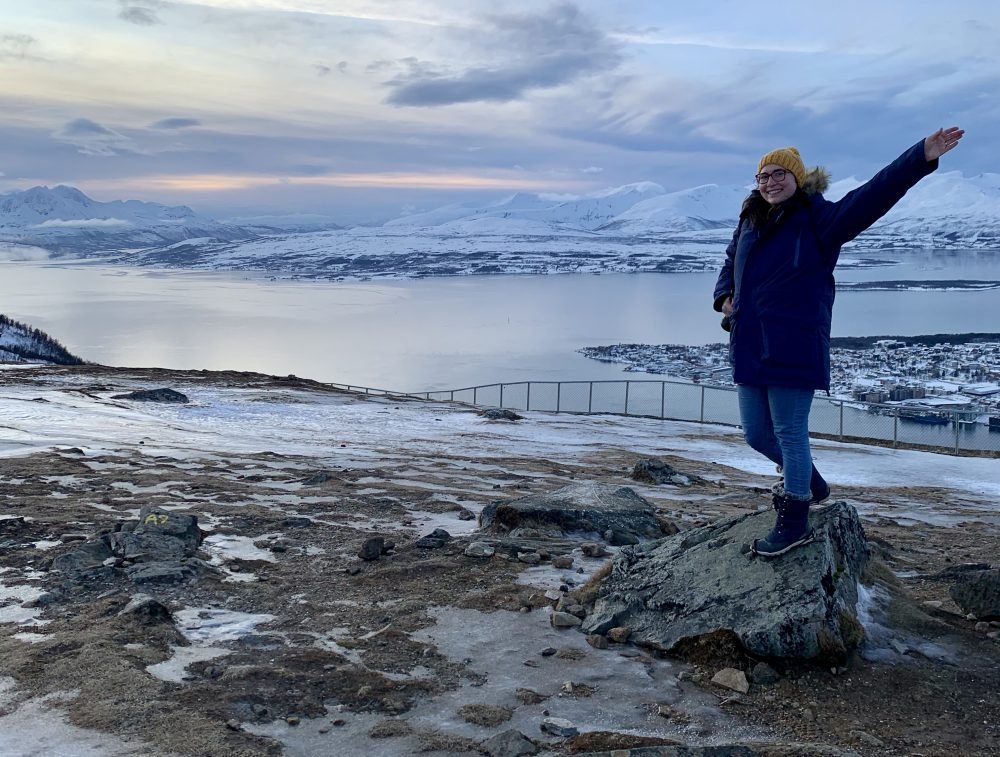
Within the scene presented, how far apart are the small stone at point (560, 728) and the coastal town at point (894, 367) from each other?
27135 millimetres

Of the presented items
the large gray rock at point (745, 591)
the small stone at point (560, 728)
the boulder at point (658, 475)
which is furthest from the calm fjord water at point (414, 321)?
the small stone at point (560, 728)

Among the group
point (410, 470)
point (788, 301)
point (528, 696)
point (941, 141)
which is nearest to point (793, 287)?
point (788, 301)

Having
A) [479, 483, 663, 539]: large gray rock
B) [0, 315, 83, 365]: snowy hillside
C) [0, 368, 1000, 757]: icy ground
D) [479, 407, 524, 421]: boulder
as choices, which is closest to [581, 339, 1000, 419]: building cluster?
[479, 407, 524, 421]: boulder

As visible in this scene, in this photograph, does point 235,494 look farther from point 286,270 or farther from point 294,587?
point 286,270

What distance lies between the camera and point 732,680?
3.54 m

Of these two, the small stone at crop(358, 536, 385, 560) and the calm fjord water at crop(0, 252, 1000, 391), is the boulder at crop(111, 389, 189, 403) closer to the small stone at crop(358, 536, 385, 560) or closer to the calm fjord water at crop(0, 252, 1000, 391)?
the small stone at crop(358, 536, 385, 560)

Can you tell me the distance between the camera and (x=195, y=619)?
4.36m

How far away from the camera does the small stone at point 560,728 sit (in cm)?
317

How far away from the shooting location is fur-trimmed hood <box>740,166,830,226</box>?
156 inches

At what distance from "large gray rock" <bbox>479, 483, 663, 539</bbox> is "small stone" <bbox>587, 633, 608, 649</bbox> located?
188 cm

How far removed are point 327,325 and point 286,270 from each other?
99866mm

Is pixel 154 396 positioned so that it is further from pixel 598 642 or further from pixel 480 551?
pixel 598 642

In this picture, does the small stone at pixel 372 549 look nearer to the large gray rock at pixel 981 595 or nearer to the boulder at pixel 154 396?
the large gray rock at pixel 981 595

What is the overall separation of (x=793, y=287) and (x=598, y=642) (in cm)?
185
